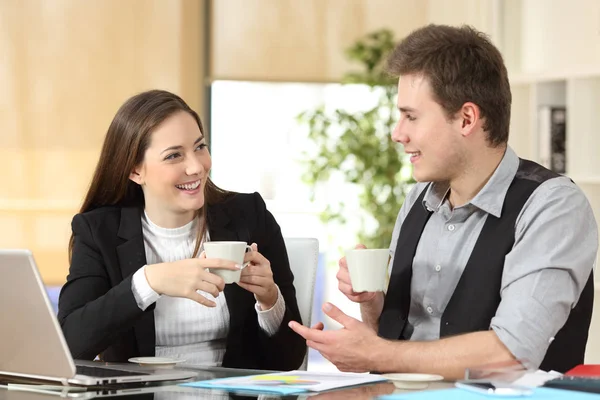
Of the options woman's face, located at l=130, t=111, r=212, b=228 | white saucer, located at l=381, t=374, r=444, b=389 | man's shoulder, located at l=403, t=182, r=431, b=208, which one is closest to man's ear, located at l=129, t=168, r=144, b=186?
woman's face, located at l=130, t=111, r=212, b=228

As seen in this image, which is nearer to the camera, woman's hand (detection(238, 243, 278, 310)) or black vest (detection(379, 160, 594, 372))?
black vest (detection(379, 160, 594, 372))

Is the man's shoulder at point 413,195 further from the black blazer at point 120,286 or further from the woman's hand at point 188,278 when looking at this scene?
the woman's hand at point 188,278

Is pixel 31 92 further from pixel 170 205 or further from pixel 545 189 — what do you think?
pixel 545 189

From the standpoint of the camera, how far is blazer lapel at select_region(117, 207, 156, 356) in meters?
2.22

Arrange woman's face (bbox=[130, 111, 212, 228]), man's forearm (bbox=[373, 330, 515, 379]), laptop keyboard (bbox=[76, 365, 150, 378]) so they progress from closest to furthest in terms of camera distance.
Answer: laptop keyboard (bbox=[76, 365, 150, 378]), man's forearm (bbox=[373, 330, 515, 379]), woman's face (bbox=[130, 111, 212, 228])

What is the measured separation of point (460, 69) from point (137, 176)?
0.88m

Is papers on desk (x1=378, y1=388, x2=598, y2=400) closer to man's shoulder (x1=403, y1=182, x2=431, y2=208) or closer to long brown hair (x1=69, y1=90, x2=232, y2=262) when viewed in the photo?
man's shoulder (x1=403, y1=182, x2=431, y2=208)

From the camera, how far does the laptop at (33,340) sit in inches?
62.3

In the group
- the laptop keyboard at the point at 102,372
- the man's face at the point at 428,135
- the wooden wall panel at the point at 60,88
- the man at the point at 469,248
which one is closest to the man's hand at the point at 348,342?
the man at the point at 469,248

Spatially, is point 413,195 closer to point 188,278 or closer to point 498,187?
point 498,187

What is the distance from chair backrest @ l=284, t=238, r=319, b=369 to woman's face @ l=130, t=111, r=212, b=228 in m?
0.28

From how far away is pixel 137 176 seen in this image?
7.92 ft

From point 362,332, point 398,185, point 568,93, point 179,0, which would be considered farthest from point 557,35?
point 362,332

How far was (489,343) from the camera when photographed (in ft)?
5.98
